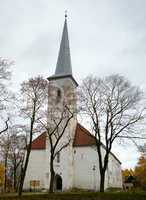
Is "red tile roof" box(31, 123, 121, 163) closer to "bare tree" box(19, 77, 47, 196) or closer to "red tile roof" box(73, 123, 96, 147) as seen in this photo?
"red tile roof" box(73, 123, 96, 147)

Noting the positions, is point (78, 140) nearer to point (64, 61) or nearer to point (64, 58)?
point (64, 61)

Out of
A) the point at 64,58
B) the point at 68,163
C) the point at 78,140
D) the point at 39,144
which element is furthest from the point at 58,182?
the point at 64,58

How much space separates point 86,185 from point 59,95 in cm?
1485

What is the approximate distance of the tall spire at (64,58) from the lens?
47688mm

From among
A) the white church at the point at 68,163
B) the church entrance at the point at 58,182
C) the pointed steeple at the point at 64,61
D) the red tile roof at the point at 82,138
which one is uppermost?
the pointed steeple at the point at 64,61

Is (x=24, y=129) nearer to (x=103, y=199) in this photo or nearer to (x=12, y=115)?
(x=12, y=115)

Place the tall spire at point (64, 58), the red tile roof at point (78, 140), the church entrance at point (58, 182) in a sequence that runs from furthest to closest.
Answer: the tall spire at point (64, 58), the red tile roof at point (78, 140), the church entrance at point (58, 182)

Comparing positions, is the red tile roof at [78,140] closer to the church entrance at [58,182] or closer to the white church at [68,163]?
the white church at [68,163]

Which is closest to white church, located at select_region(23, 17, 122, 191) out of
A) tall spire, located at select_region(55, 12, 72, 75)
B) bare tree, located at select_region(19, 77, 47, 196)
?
tall spire, located at select_region(55, 12, 72, 75)

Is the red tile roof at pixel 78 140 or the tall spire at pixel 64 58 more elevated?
the tall spire at pixel 64 58

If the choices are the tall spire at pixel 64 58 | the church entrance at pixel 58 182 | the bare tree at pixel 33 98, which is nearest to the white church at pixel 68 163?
the church entrance at pixel 58 182

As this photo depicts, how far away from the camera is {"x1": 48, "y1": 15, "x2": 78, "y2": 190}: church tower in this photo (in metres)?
41.1

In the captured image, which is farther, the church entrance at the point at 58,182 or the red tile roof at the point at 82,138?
the red tile roof at the point at 82,138

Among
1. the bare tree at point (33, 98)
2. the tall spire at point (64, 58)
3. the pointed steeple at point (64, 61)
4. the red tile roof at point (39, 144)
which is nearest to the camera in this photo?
the bare tree at point (33, 98)
